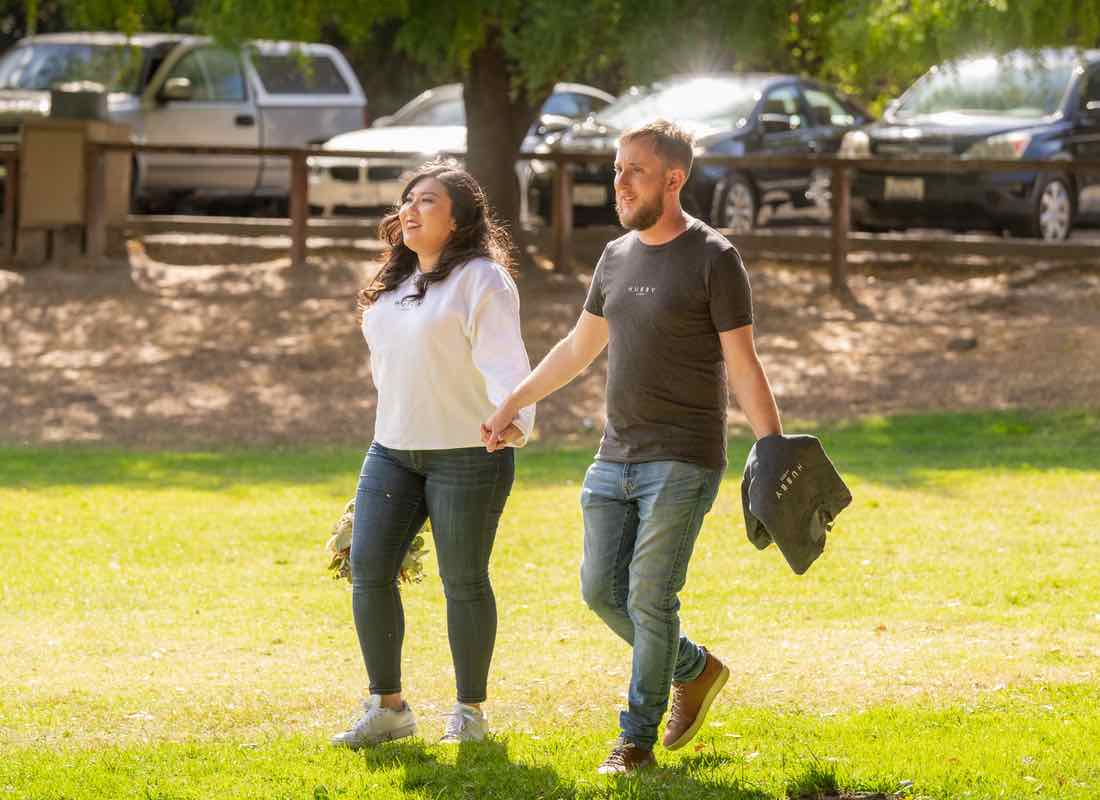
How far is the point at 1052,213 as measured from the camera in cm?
1833

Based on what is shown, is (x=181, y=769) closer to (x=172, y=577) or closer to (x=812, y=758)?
(x=812, y=758)

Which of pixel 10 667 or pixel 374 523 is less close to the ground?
pixel 374 523

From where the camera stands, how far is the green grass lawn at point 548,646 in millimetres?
5672

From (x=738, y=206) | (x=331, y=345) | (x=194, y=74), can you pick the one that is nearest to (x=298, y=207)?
(x=331, y=345)

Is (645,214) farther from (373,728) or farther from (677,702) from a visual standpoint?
(373,728)

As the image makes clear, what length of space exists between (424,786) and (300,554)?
4328 millimetres

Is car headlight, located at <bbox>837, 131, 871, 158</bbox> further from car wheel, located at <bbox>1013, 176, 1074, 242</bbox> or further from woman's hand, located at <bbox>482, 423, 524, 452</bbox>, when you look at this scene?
woman's hand, located at <bbox>482, 423, 524, 452</bbox>

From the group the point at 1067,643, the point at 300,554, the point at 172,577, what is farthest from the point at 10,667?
the point at 1067,643

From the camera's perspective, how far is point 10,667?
7.39 meters

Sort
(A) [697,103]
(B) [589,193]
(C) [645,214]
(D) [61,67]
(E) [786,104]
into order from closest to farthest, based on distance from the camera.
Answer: (C) [645,214] < (B) [589,193] < (A) [697,103] < (E) [786,104] < (D) [61,67]

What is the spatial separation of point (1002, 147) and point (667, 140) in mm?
13505

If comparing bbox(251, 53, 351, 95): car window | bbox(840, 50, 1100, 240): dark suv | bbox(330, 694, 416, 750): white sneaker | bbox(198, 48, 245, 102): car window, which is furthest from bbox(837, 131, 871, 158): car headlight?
bbox(330, 694, 416, 750): white sneaker

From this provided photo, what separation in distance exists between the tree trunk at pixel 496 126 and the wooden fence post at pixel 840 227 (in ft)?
8.76

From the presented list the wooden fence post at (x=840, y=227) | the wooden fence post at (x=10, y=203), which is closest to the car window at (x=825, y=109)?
the wooden fence post at (x=840, y=227)
